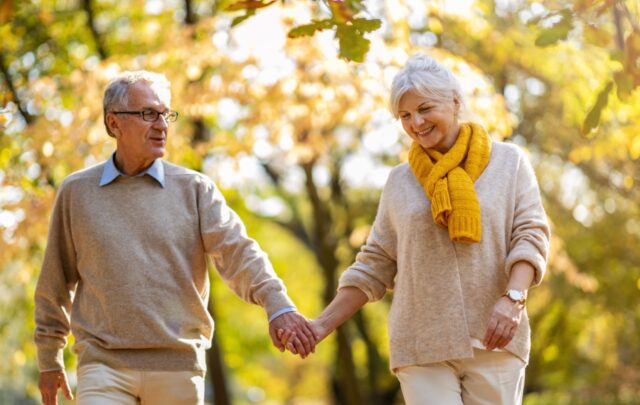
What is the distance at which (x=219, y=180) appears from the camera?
959 centimetres

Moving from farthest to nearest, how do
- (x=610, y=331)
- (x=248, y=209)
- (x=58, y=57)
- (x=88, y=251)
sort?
(x=248, y=209) < (x=610, y=331) < (x=58, y=57) < (x=88, y=251)

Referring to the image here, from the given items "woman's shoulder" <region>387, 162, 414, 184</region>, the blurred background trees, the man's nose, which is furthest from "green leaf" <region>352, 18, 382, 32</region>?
the man's nose

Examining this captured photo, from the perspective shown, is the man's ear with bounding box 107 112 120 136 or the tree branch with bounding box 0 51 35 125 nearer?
the man's ear with bounding box 107 112 120 136

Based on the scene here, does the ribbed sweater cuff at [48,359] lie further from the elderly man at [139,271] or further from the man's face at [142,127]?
the man's face at [142,127]

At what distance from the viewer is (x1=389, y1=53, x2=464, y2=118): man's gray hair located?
4148 mm

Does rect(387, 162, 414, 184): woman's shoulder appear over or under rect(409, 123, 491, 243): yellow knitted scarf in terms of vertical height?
under

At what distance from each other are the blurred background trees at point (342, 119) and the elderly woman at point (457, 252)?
282 millimetres

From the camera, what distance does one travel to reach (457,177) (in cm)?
409

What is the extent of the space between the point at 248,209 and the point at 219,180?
8.07 metres

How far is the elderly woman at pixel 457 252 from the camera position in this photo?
397 centimetres

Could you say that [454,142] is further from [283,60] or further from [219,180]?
[219,180]

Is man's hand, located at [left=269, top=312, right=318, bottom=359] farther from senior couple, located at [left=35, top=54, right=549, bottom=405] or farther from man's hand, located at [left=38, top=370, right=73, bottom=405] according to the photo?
man's hand, located at [left=38, top=370, right=73, bottom=405]

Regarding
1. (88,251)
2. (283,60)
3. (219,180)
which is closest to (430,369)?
(88,251)

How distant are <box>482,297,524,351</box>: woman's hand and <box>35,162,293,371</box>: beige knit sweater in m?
0.98
